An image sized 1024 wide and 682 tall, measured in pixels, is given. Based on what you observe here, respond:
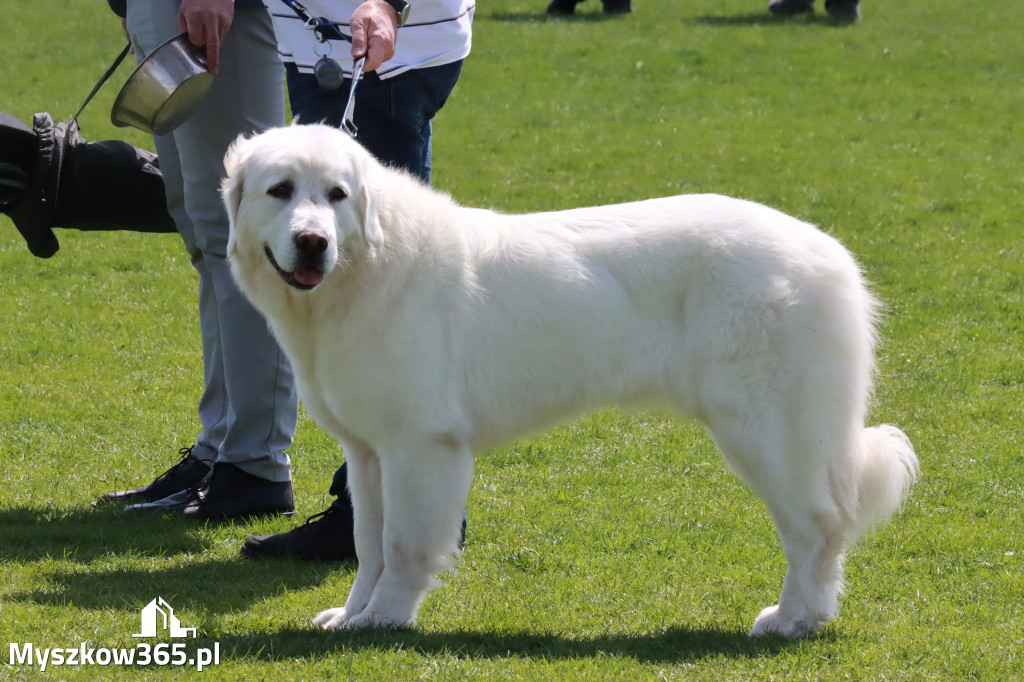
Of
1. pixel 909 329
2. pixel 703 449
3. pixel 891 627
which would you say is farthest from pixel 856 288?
pixel 909 329

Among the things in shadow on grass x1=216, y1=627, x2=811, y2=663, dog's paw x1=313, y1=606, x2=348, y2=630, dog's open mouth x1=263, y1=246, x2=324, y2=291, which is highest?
dog's open mouth x1=263, y1=246, x2=324, y2=291

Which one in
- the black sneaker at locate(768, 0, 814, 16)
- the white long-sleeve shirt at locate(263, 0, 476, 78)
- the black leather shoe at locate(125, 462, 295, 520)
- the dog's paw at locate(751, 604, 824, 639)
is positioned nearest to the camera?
the dog's paw at locate(751, 604, 824, 639)

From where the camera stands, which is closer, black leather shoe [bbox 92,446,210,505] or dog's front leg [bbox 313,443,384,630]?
dog's front leg [bbox 313,443,384,630]

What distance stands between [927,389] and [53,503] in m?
4.86

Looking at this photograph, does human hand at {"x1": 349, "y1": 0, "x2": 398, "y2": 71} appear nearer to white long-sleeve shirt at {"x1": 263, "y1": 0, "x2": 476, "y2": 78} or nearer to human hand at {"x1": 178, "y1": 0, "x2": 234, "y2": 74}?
white long-sleeve shirt at {"x1": 263, "y1": 0, "x2": 476, "y2": 78}

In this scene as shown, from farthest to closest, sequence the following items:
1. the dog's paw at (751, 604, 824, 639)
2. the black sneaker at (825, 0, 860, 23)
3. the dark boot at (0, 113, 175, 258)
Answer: the black sneaker at (825, 0, 860, 23) < the dark boot at (0, 113, 175, 258) < the dog's paw at (751, 604, 824, 639)

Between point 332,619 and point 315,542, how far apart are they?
26.9 inches

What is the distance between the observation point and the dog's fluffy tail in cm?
402

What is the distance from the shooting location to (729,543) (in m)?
4.79

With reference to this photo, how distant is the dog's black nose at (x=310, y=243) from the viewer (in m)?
3.51

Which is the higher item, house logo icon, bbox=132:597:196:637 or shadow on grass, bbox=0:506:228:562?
house logo icon, bbox=132:597:196:637

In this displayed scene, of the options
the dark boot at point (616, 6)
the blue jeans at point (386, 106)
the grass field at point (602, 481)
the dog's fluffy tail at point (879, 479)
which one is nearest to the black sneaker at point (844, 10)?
the dark boot at point (616, 6)

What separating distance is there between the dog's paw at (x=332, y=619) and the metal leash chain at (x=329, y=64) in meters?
1.69

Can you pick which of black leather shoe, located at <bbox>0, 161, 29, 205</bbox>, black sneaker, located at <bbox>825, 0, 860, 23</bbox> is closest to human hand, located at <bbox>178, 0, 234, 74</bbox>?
black leather shoe, located at <bbox>0, 161, 29, 205</bbox>
